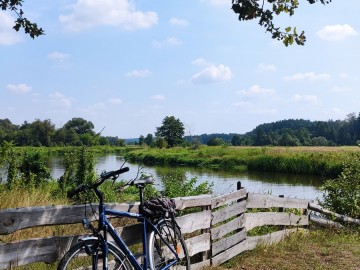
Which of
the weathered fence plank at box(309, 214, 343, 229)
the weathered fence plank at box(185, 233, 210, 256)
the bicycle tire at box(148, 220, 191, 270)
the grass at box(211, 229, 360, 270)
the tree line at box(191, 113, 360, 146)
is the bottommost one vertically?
the grass at box(211, 229, 360, 270)

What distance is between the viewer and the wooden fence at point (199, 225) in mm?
3703

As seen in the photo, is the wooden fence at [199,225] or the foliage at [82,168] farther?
the foliage at [82,168]

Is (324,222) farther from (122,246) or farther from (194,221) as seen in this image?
(122,246)

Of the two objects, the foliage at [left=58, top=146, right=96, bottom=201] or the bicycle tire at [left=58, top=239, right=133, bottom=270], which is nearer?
the bicycle tire at [left=58, top=239, right=133, bottom=270]

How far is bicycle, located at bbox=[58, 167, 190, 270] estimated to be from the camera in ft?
12.4

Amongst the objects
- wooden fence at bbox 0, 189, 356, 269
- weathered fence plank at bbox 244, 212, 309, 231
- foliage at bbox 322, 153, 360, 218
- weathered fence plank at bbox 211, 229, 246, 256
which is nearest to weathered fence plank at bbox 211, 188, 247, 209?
wooden fence at bbox 0, 189, 356, 269

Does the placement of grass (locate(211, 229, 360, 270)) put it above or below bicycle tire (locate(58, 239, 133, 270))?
below

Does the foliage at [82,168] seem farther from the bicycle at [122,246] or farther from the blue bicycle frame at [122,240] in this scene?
the blue bicycle frame at [122,240]

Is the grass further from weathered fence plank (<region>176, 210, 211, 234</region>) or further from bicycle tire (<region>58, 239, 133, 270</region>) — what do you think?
bicycle tire (<region>58, 239, 133, 270</region>)

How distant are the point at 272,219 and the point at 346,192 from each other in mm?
4169

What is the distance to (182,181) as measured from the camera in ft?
33.4

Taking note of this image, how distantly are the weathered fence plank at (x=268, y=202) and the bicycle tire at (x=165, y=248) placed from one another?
2.50 m

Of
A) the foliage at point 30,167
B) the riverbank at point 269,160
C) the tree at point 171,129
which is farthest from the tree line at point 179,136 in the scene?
the foliage at point 30,167

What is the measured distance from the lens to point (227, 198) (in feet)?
21.8
